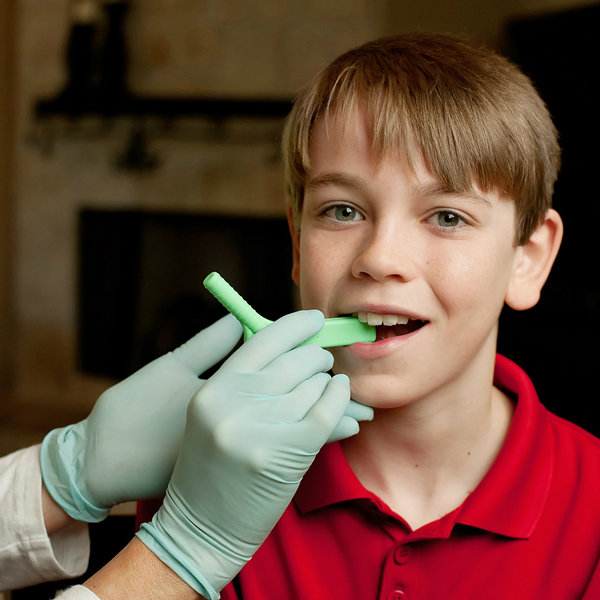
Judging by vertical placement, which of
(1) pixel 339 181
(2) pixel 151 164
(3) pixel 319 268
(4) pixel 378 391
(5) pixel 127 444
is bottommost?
(2) pixel 151 164

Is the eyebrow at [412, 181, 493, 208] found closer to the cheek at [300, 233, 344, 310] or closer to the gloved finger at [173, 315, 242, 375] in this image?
the cheek at [300, 233, 344, 310]

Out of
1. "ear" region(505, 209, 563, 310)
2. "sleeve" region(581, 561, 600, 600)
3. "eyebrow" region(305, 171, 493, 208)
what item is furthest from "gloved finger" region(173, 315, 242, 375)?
"sleeve" region(581, 561, 600, 600)

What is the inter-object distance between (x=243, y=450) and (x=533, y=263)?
45cm

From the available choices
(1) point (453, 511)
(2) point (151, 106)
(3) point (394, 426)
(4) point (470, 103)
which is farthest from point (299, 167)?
(2) point (151, 106)

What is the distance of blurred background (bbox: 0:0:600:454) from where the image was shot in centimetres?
281

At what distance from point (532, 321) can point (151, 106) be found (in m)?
1.69

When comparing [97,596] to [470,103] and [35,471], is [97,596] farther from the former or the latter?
[470,103]

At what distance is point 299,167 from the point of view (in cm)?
97

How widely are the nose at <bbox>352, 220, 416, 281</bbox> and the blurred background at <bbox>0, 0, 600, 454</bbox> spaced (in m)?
1.71

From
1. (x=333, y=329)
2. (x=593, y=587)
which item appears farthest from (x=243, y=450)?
(x=593, y=587)

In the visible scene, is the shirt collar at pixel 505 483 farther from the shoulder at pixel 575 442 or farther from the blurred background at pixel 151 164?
the blurred background at pixel 151 164

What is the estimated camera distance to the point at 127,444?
94 centimetres

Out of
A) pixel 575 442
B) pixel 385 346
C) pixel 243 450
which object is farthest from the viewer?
pixel 575 442

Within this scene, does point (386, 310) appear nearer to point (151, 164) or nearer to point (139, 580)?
point (139, 580)
